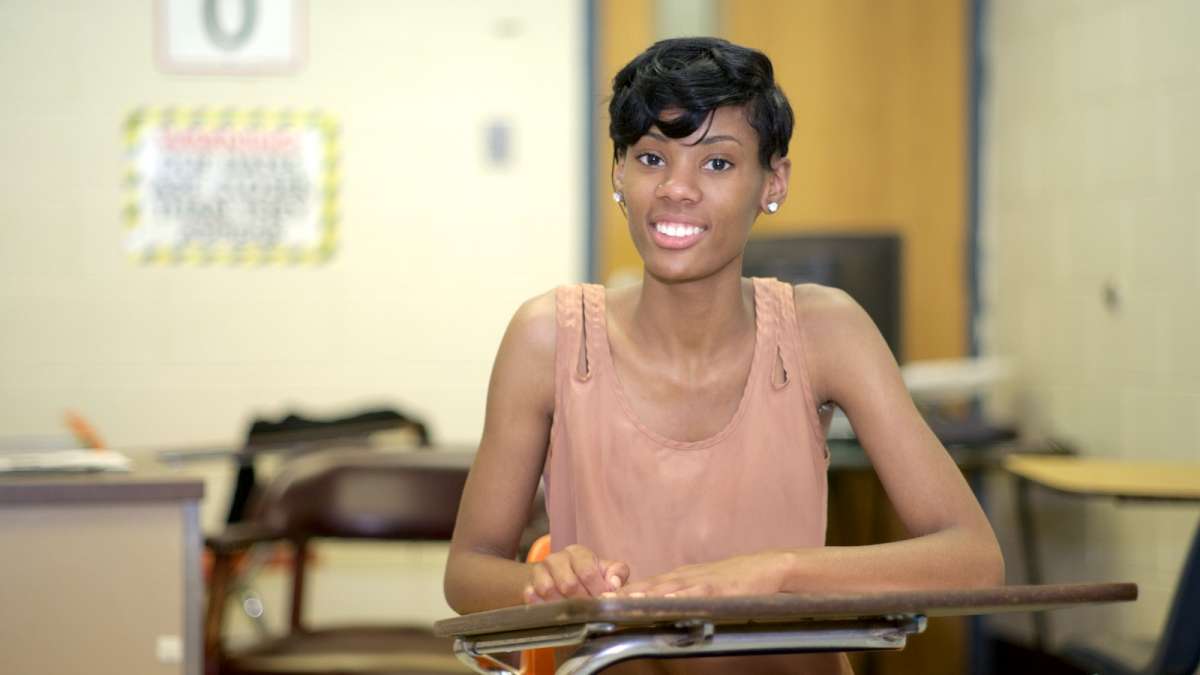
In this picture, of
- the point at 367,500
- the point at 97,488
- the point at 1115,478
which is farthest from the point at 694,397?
the point at 367,500

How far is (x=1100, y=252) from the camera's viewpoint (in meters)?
4.20

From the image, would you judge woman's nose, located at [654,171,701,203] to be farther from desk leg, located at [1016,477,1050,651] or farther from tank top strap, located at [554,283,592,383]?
desk leg, located at [1016,477,1050,651]

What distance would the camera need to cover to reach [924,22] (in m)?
5.02

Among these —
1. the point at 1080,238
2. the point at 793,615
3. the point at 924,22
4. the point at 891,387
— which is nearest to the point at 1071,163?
the point at 1080,238

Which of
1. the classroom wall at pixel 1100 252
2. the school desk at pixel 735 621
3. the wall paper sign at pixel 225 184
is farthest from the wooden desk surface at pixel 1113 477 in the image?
the wall paper sign at pixel 225 184

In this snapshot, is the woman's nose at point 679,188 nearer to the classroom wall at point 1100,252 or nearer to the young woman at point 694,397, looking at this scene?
the young woman at point 694,397

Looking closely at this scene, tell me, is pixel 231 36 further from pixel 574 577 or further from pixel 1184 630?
pixel 574 577

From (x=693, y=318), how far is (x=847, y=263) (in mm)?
2401

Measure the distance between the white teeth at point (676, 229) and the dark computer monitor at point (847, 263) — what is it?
2425 millimetres

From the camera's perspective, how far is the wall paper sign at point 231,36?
16.0 ft

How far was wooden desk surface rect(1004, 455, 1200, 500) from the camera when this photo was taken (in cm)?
267

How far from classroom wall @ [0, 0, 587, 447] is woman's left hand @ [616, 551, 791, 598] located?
362 centimetres

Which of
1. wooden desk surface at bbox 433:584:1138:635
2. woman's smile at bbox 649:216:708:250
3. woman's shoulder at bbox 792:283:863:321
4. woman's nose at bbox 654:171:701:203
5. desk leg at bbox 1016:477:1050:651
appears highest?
woman's nose at bbox 654:171:701:203

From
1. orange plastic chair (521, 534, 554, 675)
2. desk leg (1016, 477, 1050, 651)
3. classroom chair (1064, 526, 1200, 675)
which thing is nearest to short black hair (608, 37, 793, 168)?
orange plastic chair (521, 534, 554, 675)
